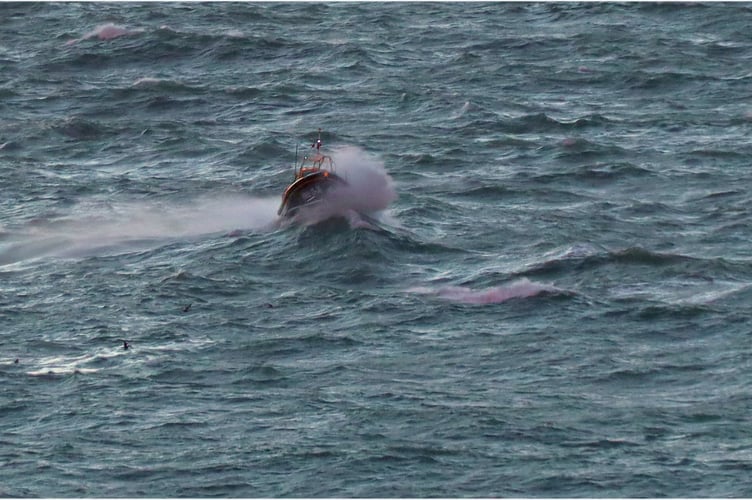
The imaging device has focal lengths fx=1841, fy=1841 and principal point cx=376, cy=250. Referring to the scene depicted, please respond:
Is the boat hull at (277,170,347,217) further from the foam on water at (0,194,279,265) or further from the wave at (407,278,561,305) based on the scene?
the wave at (407,278,561,305)

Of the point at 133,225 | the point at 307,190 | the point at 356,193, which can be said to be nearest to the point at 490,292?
the point at 307,190

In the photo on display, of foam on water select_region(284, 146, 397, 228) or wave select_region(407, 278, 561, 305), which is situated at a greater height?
foam on water select_region(284, 146, 397, 228)

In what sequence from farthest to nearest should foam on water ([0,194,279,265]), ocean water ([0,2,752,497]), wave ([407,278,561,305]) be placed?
1. foam on water ([0,194,279,265])
2. wave ([407,278,561,305])
3. ocean water ([0,2,752,497])

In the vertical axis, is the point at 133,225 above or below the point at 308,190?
below

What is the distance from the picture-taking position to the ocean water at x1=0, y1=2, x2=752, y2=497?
43.9 m

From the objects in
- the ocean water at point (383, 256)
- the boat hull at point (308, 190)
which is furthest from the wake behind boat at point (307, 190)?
the ocean water at point (383, 256)

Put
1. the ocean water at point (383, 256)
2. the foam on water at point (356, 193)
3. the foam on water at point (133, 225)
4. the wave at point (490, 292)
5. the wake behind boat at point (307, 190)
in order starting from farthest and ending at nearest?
the wake behind boat at point (307, 190)
the foam on water at point (133, 225)
the foam on water at point (356, 193)
the wave at point (490, 292)
the ocean water at point (383, 256)

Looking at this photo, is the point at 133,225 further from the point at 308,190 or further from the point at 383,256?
the point at 383,256

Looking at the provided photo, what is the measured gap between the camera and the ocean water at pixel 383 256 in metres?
43.9

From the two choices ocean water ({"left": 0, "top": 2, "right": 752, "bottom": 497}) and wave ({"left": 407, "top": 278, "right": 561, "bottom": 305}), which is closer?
ocean water ({"left": 0, "top": 2, "right": 752, "bottom": 497})

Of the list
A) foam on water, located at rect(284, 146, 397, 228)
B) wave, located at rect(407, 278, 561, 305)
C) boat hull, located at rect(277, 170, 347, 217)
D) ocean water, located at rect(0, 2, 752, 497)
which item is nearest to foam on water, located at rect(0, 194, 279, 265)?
ocean water, located at rect(0, 2, 752, 497)

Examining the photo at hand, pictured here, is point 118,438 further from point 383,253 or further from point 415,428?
point 383,253

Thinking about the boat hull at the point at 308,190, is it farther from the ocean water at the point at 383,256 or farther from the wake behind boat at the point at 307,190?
the ocean water at the point at 383,256

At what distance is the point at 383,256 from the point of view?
58406 mm
